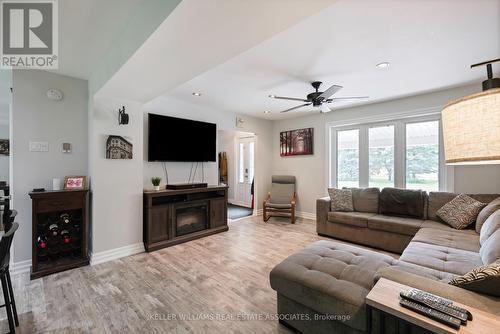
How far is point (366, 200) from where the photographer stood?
12.5ft

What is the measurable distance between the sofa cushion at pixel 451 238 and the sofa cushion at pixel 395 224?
0.21 meters

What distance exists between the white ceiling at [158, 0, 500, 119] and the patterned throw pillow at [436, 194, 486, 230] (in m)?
1.67

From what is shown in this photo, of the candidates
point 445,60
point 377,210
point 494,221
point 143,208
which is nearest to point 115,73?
point 143,208

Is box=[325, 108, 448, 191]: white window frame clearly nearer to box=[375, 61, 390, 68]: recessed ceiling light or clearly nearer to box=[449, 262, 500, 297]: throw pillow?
box=[375, 61, 390, 68]: recessed ceiling light

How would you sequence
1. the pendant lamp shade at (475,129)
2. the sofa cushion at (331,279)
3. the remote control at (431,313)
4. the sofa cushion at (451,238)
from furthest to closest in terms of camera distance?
1. the sofa cushion at (451,238)
2. the sofa cushion at (331,279)
3. the remote control at (431,313)
4. the pendant lamp shade at (475,129)

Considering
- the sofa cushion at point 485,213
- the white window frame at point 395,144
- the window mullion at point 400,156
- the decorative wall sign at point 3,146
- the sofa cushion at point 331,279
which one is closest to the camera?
the sofa cushion at point 331,279

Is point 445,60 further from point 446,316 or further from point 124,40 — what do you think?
point 124,40

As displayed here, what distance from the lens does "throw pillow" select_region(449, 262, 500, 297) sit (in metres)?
1.01

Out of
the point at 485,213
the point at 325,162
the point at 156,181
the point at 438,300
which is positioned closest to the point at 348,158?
the point at 325,162

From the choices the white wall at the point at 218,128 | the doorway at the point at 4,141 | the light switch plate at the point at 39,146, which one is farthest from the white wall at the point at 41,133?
the doorway at the point at 4,141

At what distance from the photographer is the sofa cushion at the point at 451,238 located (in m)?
2.20

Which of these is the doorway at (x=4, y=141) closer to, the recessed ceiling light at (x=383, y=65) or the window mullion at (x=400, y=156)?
the recessed ceiling light at (x=383, y=65)

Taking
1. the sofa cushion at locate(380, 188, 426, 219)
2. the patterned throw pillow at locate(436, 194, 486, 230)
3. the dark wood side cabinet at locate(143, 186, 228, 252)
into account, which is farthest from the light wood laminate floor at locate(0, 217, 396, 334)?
the patterned throw pillow at locate(436, 194, 486, 230)

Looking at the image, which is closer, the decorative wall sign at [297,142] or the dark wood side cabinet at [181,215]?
the dark wood side cabinet at [181,215]
